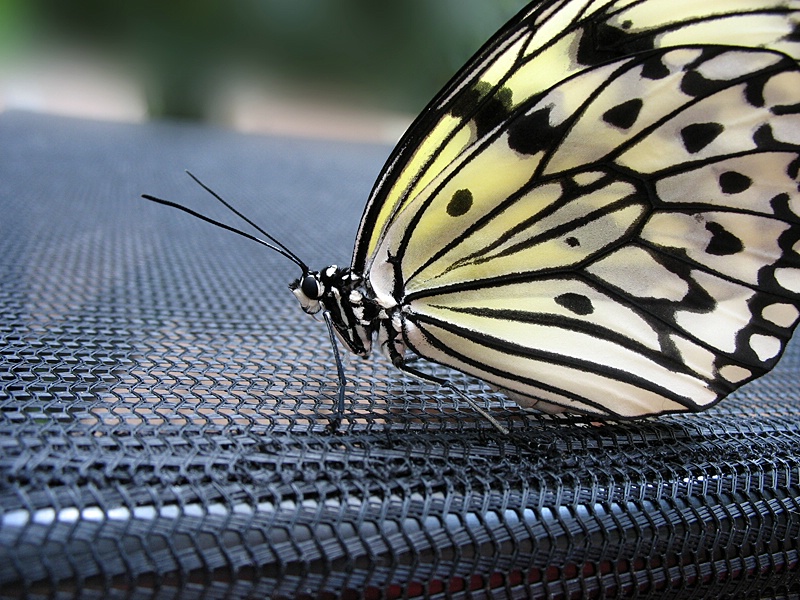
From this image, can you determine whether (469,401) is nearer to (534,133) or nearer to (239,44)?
(534,133)

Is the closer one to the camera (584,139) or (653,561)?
(653,561)

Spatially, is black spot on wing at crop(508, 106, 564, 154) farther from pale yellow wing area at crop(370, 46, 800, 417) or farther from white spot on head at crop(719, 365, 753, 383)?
white spot on head at crop(719, 365, 753, 383)

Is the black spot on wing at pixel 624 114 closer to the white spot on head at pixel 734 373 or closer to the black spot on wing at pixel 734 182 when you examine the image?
the black spot on wing at pixel 734 182

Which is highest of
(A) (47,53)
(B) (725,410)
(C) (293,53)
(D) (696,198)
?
(C) (293,53)

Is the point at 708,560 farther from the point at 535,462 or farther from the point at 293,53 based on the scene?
the point at 293,53

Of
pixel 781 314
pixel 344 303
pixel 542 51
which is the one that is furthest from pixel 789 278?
pixel 344 303

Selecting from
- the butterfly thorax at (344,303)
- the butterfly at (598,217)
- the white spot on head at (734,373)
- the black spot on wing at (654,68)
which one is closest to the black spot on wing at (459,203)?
the butterfly at (598,217)

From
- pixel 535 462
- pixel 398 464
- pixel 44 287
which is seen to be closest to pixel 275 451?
pixel 398 464
